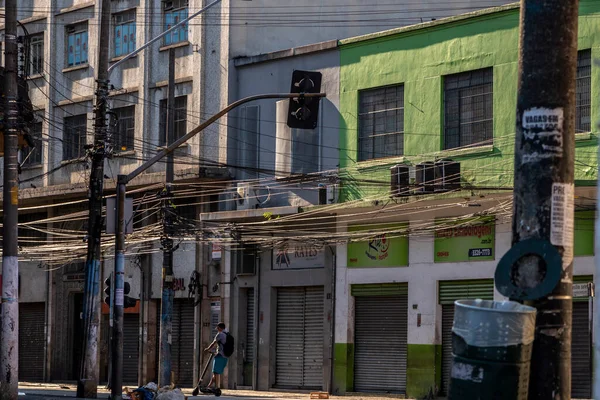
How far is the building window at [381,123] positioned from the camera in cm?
2742

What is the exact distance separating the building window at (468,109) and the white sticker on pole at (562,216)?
62.0 feet

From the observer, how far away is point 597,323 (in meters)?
4.82

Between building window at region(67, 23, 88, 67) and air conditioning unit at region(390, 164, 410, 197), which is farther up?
building window at region(67, 23, 88, 67)

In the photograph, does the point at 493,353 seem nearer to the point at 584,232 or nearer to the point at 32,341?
the point at 584,232

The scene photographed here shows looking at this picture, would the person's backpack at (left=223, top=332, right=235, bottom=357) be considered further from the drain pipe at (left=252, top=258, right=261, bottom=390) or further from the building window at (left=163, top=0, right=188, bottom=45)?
the building window at (left=163, top=0, right=188, bottom=45)

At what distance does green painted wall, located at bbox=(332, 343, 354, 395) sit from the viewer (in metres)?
28.6

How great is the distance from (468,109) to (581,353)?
19.4 feet

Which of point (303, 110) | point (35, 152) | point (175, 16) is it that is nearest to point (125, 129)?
point (175, 16)

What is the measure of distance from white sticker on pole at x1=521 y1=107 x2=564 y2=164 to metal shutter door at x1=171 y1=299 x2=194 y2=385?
26870 mm

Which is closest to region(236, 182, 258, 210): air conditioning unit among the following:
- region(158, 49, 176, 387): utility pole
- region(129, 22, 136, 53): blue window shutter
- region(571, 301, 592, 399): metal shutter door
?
region(158, 49, 176, 387): utility pole

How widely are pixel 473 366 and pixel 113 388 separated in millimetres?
16001

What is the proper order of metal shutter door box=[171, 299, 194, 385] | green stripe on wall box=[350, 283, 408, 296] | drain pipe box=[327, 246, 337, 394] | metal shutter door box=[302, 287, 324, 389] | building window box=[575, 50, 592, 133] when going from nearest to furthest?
building window box=[575, 50, 592, 133], green stripe on wall box=[350, 283, 408, 296], drain pipe box=[327, 246, 337, 394], metal shutter door box=[302, 287, 324, 389], metal shutter door box=[171, 299, 194, 385]

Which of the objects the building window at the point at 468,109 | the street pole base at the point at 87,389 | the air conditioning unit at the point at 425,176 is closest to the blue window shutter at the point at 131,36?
the building window at the point at 468,109

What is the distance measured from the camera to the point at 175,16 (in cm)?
3403
